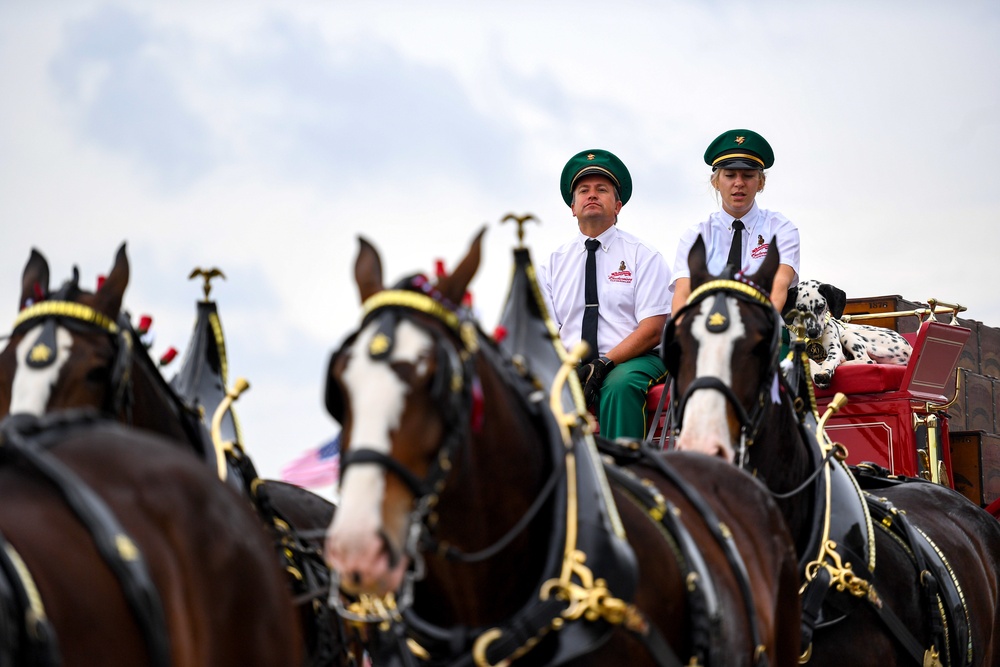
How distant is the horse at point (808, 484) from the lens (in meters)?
5.21

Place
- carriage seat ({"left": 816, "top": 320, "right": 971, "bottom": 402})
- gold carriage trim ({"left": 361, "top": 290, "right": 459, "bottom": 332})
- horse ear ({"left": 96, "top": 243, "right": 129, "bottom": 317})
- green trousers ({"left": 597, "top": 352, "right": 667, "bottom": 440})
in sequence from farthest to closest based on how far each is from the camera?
1. carriage seat ({"left": 816, "top": 320, "right": 971, "bottom": 402})
2. green trousers ({"left": 597, "top": 352, "right": 667, "bottom": 440})
3. horse ear ({"left": 96, "top": 243, "right": 129, "bottom": 317})
4. gold carriage trim ({"left": 361, "top": 290, "right": 459, "bottom": 332})

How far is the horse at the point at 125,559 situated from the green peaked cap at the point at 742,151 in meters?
3.88

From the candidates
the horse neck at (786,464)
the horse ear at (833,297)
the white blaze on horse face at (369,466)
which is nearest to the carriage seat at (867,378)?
the horse ear at (833,297)

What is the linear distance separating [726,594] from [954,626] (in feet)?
6.93

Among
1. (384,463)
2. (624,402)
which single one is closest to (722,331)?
(624,402)

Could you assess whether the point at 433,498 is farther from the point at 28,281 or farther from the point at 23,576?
the point at 28,281

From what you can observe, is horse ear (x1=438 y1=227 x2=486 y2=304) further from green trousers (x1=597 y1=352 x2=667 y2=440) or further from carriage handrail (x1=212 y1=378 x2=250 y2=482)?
green trousers (x1=597 y1=352 x2=667 y2=440)

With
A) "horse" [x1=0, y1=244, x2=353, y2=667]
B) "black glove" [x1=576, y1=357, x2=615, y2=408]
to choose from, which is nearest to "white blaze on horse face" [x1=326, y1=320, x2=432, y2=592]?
"horse" [x1=0, y1=244, x2=353, y2=667]

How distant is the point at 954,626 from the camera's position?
5961mm

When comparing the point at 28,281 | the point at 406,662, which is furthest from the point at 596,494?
the point at 28,281

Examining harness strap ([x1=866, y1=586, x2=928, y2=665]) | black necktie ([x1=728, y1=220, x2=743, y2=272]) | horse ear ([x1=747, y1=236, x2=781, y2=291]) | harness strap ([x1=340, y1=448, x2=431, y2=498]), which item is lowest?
harness strap ([x1=340, y1=448, x2=431, y2=498])

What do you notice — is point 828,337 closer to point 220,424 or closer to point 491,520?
point 220,424

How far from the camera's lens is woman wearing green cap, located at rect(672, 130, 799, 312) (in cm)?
688

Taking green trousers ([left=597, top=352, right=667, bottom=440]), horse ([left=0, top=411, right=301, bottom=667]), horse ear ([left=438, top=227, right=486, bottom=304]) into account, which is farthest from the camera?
green trousers ([left=597, top=352, right=667, bottom=440])
